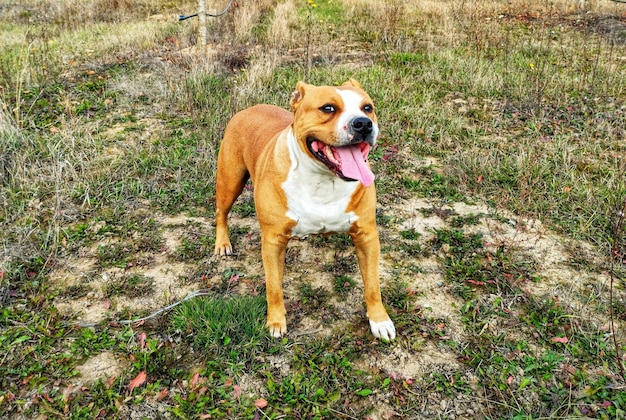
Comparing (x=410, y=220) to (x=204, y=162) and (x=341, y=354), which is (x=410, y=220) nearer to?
(x=341, y=354)

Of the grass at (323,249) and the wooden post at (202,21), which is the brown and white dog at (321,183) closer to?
the grass at (323,249)

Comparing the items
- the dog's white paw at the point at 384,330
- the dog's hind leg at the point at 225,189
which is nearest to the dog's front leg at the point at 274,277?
the dog's white paw at the point at 384,330

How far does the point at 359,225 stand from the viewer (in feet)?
8.68

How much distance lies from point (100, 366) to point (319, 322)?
1.40 meters

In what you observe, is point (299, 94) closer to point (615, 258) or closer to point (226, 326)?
point (226, 326)

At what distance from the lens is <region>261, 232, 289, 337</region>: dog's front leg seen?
2725 millimetres

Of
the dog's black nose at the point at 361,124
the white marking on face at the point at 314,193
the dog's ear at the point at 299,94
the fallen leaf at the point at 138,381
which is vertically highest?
the dog's ear at the point at 299,94

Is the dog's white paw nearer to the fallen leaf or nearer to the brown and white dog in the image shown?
the brown and white dog

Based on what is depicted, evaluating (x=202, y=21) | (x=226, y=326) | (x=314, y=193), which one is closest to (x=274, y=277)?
(x=226, y=326)

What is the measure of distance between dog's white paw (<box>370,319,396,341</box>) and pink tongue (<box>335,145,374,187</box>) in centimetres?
99

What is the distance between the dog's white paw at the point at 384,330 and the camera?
275 cm

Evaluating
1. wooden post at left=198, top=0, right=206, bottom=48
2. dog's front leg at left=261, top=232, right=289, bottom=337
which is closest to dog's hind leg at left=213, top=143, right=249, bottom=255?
dog's front leg at left=261, top=232, right=289, bottom=337

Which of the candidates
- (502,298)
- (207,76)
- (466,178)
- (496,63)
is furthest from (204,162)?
(496,63)

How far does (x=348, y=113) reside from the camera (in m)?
2.35
